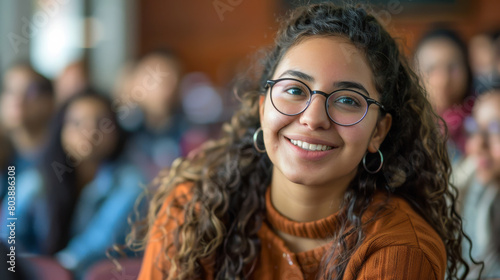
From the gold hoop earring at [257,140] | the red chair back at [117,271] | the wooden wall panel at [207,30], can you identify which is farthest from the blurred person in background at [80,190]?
the wooden wall panel at [207,30]

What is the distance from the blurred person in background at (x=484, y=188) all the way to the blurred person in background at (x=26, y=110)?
175 centimetres

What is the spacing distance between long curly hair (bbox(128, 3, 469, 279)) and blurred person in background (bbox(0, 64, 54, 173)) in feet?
4.19

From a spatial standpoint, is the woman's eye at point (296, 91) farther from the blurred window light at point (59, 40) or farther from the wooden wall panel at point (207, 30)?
the wooden wall panel at point (207, 30)

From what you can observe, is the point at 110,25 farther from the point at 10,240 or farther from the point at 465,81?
the point at 10,240

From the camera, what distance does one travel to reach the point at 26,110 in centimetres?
259

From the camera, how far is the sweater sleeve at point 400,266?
3.42 ft

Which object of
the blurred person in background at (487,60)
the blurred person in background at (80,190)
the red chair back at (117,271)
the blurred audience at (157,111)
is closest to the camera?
the red chair back at (117,271)

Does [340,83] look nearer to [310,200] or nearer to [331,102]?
[331,102]

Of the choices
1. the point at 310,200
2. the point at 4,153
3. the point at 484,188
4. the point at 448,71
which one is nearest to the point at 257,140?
the point at 310,200

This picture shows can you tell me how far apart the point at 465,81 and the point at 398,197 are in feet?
4.68

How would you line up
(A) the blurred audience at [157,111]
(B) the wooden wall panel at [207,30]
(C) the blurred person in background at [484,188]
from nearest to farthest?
(C) the blurred person in background at [484,188] → (A) the blurred audience at [157,111] → (B) the wooden wall panel at [207,30]

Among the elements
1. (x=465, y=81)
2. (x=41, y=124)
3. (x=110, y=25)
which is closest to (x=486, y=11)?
(x=465, y=81)

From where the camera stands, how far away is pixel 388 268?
105cm

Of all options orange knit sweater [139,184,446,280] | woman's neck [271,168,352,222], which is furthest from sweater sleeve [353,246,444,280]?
woman's neck [271,168,352,222]
